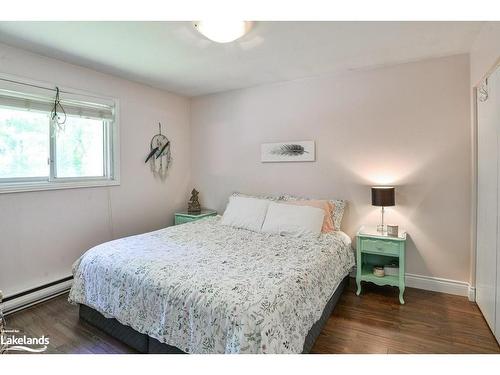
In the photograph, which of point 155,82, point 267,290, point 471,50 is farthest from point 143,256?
point 471,50

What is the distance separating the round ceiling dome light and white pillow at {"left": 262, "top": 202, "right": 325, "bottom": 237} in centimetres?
167

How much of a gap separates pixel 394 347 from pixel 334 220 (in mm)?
1302

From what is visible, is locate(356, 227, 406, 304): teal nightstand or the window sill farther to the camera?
locate(356, 227, 406, 304): teal nightstand

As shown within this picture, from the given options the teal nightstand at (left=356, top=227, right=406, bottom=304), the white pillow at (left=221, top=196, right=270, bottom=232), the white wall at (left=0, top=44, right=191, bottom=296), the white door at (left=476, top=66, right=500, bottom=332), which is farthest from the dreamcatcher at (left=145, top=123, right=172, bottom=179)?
the white door at (left=476, top=66, right=500, bottom=332)

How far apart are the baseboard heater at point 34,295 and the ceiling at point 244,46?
2219 mm

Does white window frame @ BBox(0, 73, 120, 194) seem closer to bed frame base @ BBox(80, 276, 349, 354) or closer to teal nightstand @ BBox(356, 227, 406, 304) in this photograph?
bed frame base @ BBox(80, 276, 349, 354)

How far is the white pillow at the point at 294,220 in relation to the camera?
8.71 feet

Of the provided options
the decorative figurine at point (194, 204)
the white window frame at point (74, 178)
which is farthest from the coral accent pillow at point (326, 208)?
the white window frame at point (74, 178)

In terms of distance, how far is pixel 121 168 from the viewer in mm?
3320

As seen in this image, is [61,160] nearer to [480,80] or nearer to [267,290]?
[267,290]

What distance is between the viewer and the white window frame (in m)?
2.44

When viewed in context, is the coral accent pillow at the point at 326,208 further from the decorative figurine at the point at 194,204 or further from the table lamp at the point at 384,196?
the decorative figurine at the point at 194,204

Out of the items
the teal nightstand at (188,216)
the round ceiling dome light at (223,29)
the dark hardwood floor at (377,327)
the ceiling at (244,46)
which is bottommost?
the dark hardwood floor at (377,327)
